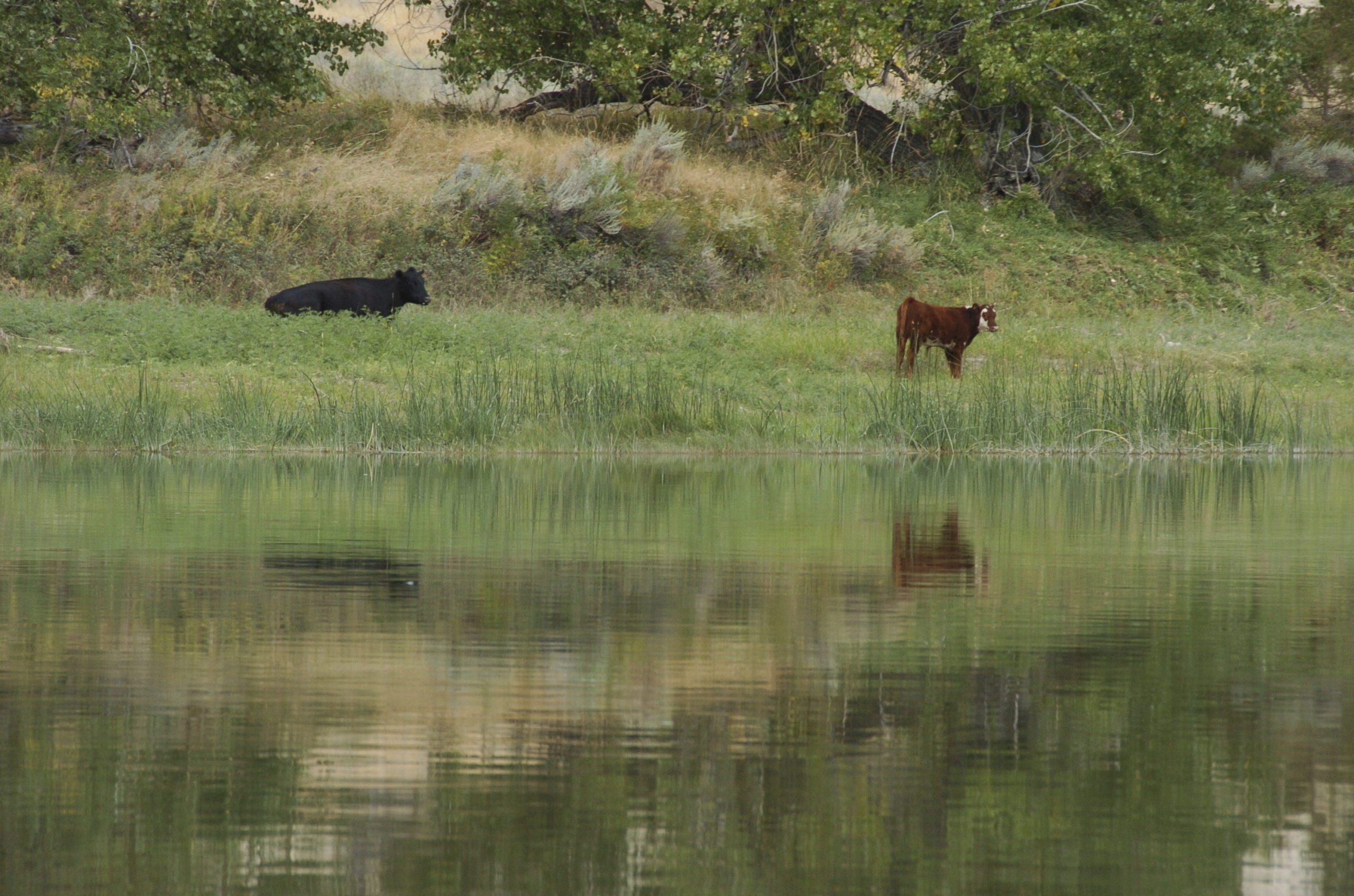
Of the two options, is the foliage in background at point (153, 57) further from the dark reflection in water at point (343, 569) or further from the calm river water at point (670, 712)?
the dark reflection in water at point (343, 569)

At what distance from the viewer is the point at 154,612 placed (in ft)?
24.3

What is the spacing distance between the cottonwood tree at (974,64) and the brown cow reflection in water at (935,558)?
68.2 ft

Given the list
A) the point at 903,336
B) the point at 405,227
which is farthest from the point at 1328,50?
the point at 405,227

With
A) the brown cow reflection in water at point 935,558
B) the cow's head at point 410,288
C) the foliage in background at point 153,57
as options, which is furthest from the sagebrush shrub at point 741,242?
the brown cow reflection in water at point 935,558

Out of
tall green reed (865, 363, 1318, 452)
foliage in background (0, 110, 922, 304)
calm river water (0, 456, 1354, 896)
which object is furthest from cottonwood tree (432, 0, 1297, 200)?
calm river water (0, 456, 1354, 896)

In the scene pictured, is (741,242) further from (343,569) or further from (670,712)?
(670,712)

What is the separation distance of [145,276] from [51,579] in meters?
19.8

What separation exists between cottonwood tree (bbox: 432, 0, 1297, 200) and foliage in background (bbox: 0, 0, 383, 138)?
3.16 m

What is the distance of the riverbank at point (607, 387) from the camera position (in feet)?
64.0

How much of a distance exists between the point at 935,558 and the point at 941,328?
46.7 ft

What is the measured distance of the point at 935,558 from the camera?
32.7ft

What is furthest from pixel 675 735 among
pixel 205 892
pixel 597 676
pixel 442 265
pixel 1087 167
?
pixel 1087 167

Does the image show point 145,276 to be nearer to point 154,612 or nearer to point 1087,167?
point 1087,167

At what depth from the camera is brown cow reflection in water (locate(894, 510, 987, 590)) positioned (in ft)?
29.4
